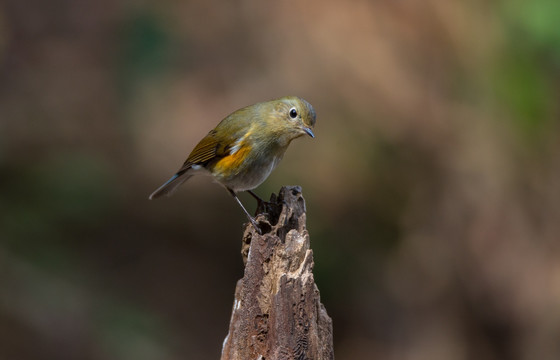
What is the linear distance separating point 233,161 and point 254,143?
150 millimetres

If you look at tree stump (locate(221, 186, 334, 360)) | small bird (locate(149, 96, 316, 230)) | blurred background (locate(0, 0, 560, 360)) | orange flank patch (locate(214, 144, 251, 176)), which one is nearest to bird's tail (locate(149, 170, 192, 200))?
small bird (locate(149, 96, 316, 230))

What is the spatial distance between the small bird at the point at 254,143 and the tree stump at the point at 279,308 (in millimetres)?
1074

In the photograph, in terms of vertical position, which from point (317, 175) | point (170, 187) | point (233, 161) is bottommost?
point (233, 161)

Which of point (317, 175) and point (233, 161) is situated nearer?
point (233, 161)

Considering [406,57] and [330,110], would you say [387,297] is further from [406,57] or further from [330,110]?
[406,57]

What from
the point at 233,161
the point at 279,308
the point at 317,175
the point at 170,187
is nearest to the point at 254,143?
the point at 233,161

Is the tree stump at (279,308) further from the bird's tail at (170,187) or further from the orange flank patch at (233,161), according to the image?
the bird's tail at (170,187)

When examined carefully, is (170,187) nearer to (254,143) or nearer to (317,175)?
(254,143)

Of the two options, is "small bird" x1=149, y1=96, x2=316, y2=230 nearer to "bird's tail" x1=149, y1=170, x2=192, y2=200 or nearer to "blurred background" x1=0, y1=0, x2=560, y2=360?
"bird's tail" x1=149, y1=170, x2=192, y2=200

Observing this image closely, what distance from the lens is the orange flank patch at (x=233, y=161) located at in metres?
4.29

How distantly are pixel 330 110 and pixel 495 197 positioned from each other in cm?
171

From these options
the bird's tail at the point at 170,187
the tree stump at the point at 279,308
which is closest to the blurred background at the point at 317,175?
the bird's tail at the point at 170,187

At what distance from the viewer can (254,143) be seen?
170 inches

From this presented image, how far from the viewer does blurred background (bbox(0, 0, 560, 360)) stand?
6688 millimetres
